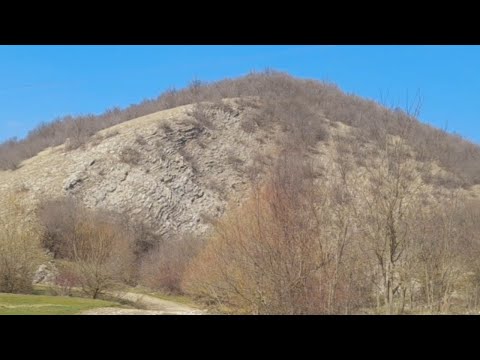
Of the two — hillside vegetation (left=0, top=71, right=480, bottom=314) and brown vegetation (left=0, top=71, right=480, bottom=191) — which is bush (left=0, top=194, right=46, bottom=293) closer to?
hillside vegetation (left=0, top=71, right=480, bottom=314)

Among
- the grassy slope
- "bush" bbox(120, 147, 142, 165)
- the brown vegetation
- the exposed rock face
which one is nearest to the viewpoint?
the grassy slope

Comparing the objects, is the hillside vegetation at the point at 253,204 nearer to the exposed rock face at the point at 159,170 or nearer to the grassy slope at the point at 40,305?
the exposed rock face at the point at 159,170

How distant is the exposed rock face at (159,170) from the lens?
3772 centimetres

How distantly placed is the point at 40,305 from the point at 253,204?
7737 millimetres

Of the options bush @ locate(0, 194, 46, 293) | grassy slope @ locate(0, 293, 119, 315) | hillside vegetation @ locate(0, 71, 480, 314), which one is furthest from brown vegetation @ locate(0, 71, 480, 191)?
grassy slope @ locate(0, 293, 119, 315)

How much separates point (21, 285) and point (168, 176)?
62.9ft

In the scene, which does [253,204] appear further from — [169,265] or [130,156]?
[130,156]

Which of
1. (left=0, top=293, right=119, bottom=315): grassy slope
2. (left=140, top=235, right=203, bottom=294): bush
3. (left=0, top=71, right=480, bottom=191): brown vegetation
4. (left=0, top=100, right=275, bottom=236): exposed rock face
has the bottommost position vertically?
(left=0, top=293, right=119, bottom=315): grassy slope

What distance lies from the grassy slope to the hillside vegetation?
3569 mm

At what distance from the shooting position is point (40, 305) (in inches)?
667

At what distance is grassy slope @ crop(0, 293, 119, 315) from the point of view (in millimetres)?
14797

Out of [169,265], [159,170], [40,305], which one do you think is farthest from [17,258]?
[159,170]
